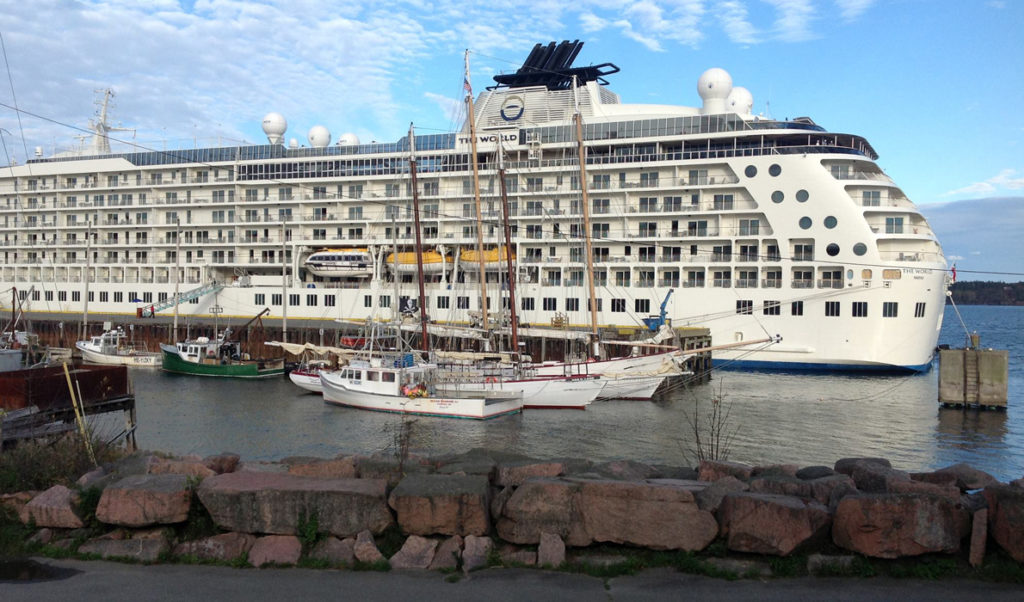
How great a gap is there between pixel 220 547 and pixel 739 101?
45.4 m

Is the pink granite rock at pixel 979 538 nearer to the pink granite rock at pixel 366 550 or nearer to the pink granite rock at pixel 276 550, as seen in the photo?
the pink granite rock at pixel 366 550

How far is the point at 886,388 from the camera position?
116ft

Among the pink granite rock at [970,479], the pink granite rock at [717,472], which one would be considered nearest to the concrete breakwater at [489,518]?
the pink granite rock at [717,472]

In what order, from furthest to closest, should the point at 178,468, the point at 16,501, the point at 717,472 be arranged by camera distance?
the point at 178,468 → the point at 717,472 → the point at 16,501

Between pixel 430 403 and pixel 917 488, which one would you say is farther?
pixel 430 403

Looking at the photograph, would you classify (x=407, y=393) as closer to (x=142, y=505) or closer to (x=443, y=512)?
(x=142, y=505)

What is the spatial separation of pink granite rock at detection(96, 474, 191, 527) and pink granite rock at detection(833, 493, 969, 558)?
25.4 feet

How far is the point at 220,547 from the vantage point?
8.52m

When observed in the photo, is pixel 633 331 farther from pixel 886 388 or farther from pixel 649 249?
pixel 886 388

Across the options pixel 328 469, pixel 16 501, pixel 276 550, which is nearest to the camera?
pixel 276 550

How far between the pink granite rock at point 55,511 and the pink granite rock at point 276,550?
2.41m

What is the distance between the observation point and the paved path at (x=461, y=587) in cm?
729

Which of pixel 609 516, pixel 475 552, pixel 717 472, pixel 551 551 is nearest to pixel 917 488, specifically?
pixel 717 472

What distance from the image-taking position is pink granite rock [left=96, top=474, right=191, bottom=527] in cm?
869
